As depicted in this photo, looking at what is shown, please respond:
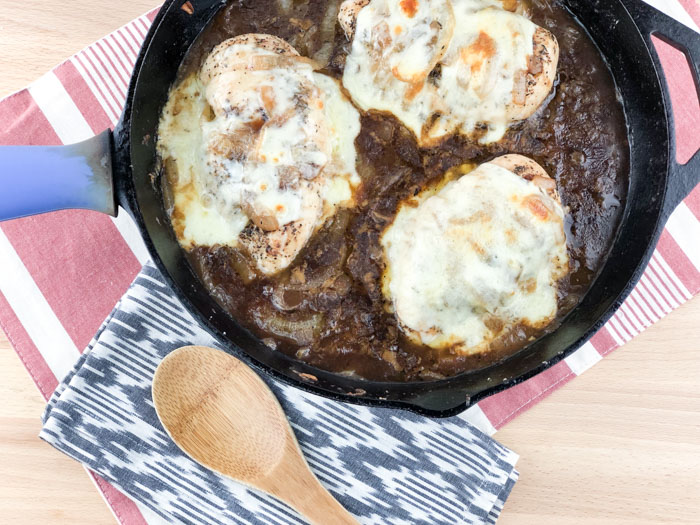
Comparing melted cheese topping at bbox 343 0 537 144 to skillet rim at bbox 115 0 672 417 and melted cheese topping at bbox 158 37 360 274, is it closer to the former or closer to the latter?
melted cheese topping at bbox 158 37 360 274

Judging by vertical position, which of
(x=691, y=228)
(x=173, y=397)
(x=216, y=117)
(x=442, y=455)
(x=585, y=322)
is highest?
(x=216, y=117)

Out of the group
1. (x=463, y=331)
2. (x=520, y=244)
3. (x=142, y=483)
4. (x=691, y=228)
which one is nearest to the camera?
(x=520, y=244)

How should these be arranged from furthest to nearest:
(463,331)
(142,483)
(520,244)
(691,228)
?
(691,228) < (142,483) < (463,331) < (520,244)

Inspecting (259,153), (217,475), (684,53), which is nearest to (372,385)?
(217,475)

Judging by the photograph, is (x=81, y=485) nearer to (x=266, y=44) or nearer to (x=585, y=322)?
(x=266, y=44)

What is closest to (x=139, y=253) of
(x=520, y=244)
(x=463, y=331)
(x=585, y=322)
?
(x=463, y=331)

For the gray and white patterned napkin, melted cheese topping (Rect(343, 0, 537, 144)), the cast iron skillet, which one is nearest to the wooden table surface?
the gray and white patterned napkin
